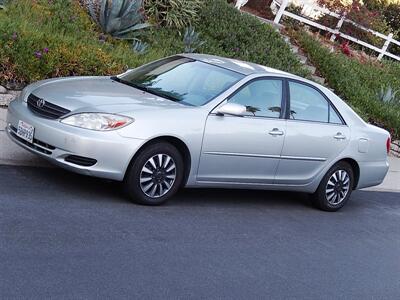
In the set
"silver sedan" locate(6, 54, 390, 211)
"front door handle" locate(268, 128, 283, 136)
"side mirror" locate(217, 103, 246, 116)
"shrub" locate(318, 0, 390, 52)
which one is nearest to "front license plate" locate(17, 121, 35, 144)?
"silver sedan" locate(6, 54, 390, 211)

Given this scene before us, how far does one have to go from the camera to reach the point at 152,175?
701cm

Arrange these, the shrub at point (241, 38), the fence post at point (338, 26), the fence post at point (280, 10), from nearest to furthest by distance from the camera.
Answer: the shrub at point (241, 38)
the fence post at point (280, 10)
the fence post at point (338, 26)

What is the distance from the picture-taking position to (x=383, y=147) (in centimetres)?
915

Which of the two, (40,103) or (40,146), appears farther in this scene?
(40,103)

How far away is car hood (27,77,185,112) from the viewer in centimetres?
688

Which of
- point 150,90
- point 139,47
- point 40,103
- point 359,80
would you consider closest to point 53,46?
point 139,47

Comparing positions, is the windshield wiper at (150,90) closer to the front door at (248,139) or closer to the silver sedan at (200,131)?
the silver sedan at (200,131)

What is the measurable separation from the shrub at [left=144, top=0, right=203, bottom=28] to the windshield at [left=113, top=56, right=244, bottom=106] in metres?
5.81

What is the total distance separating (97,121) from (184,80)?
4.76 ft

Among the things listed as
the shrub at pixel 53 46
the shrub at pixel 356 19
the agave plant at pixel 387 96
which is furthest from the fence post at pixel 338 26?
the shrub at pixel 53 46

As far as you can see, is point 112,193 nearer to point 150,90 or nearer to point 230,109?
point 150,90

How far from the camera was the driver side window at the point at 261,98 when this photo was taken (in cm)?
771

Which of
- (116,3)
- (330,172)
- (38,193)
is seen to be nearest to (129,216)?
(38,193)

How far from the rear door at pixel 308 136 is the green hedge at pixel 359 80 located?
6544 mm
